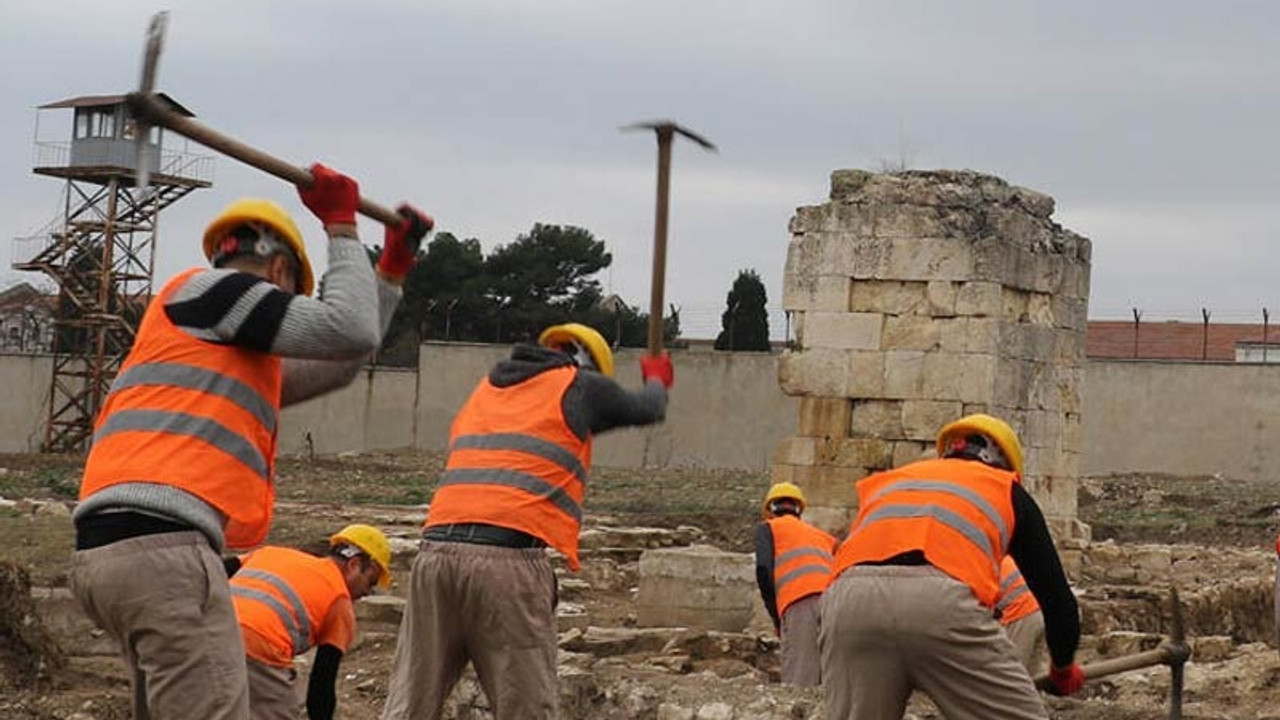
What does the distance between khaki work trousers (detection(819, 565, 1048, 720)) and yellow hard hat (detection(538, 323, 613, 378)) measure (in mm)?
2220

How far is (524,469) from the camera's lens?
7211 mm

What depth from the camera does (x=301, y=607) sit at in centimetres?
717

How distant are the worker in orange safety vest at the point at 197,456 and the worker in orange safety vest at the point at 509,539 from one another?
1934 millimetres

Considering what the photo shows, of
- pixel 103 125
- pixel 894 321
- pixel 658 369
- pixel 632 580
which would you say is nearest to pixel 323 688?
pixel 658 369

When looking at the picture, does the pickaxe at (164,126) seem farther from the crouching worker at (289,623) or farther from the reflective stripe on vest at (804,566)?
the reflective stripe on vest at (804,566)

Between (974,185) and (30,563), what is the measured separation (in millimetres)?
7116

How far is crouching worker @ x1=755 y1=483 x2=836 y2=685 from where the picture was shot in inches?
402

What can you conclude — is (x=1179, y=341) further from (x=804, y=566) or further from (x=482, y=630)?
(x=482, y=630)

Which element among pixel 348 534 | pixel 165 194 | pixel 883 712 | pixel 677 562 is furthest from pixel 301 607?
pixel 165 194

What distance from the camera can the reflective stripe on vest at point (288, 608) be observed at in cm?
709

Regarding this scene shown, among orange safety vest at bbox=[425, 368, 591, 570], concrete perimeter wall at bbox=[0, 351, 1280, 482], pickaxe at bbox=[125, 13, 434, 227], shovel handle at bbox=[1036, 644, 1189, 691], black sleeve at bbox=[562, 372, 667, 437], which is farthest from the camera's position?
concrete perimeter wall at bbox=[0, 351, 1280, 482]

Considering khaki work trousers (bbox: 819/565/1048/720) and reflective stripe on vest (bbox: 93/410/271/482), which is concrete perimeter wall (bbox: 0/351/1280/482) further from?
reflective stripe on vest (bbox: 93/410/271/482)

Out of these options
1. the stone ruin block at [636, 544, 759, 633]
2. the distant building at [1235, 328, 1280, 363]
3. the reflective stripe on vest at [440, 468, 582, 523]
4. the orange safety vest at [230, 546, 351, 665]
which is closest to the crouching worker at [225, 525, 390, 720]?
the orange safety vest at [230, 546, 351, 665]

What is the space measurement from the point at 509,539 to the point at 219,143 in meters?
2.54
